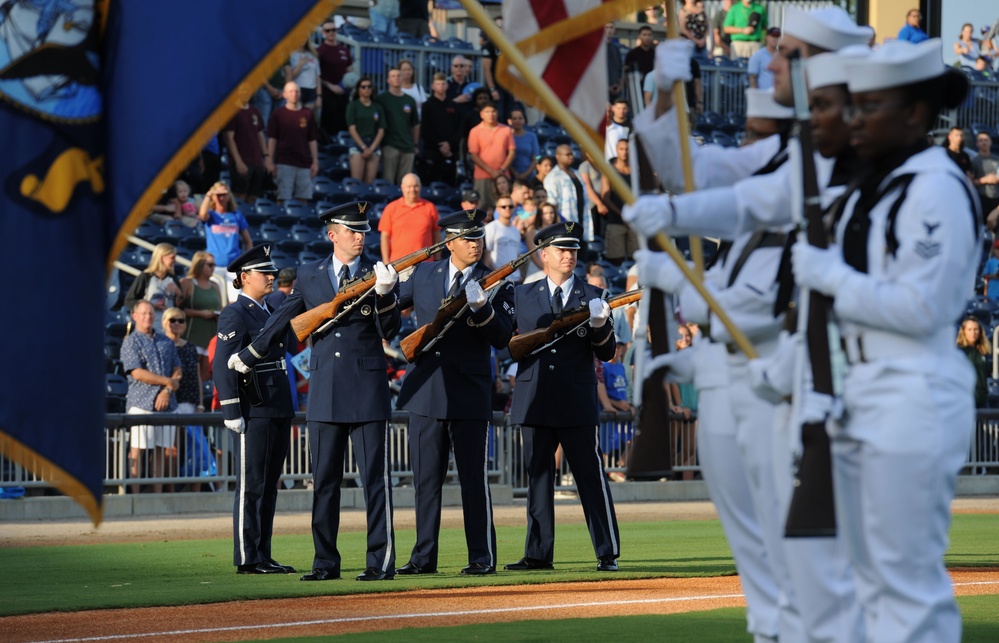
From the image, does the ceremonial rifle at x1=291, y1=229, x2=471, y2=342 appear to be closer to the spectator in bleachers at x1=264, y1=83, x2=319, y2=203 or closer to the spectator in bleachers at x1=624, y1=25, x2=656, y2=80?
the spectator in bleachers at x1=264, y1=83, x2=319, y2=203

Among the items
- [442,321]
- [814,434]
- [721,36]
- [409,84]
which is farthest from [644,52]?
[814,434]

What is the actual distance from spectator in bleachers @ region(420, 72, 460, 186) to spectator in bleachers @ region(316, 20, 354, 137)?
1.18 metres

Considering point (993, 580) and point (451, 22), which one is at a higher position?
point (451, 22)

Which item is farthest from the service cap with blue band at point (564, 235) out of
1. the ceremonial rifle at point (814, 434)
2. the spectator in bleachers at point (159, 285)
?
the ceremonial rifle at point (814, 434)

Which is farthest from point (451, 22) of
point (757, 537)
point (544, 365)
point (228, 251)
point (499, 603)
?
point (757, 537)

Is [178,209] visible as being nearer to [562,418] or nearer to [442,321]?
[442,321]

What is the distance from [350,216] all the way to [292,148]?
34.3ft

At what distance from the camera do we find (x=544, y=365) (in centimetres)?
1238

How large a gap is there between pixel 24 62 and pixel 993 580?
8.17m

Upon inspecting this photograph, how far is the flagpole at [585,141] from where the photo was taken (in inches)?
234

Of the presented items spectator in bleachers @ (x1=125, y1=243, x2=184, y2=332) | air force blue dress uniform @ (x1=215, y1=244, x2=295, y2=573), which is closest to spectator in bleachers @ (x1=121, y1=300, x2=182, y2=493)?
spectator in bleachers @ (x1=125, y1=243, x2=184, y2=332)

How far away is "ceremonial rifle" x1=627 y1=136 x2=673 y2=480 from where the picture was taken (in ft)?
21.2

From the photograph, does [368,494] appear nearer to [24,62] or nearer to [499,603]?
[499,603]

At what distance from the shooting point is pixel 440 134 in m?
23.5
